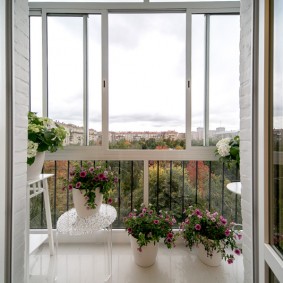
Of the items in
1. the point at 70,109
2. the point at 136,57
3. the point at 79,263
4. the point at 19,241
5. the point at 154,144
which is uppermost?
the point at 136,57

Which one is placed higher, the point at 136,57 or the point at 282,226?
the point at 136,57

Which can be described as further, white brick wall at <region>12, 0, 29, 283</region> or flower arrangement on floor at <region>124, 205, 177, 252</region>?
flower arrangement on floor at <region>124, 205, 177, 252</region>

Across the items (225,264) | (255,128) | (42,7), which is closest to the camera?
(255,128)

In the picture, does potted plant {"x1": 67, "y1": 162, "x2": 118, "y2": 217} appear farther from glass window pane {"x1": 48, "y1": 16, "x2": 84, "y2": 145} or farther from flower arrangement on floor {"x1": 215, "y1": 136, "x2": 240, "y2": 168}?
flower arrangement on floor {"x1": 215, "y1": 136, "x2": 240, "y2": 168}

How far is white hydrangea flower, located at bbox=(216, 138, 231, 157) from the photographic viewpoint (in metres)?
1.71

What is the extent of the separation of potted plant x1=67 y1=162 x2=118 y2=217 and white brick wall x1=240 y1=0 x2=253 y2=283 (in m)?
0.96

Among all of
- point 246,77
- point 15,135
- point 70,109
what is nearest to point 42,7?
point 70,109

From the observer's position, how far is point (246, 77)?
1.12 m

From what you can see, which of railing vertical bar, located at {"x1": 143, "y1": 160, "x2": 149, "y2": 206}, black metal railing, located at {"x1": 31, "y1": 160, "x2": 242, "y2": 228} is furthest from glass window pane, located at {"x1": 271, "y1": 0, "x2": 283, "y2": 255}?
railing vertical bar, located at {"x1": 143, "y1": 160, "x2": 149, "y2": 206}

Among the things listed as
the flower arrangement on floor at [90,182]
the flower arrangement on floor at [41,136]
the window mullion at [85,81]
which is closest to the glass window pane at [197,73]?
the flower arrangement on floor at [90,182]

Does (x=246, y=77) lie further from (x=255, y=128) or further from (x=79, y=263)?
(x=79, y=263)

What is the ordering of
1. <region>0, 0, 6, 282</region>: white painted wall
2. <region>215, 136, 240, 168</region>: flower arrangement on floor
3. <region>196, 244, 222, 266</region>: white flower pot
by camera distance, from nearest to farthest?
<region>0, 0, 6, 282</region>: white painted wall
<region>196, 244, 222, 266</region>: white flower pot
<region>215, 136, 240, 168</region>: flower arrangement on floor

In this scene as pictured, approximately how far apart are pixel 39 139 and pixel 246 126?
140cm

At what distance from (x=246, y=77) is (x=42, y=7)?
77.2 inches
